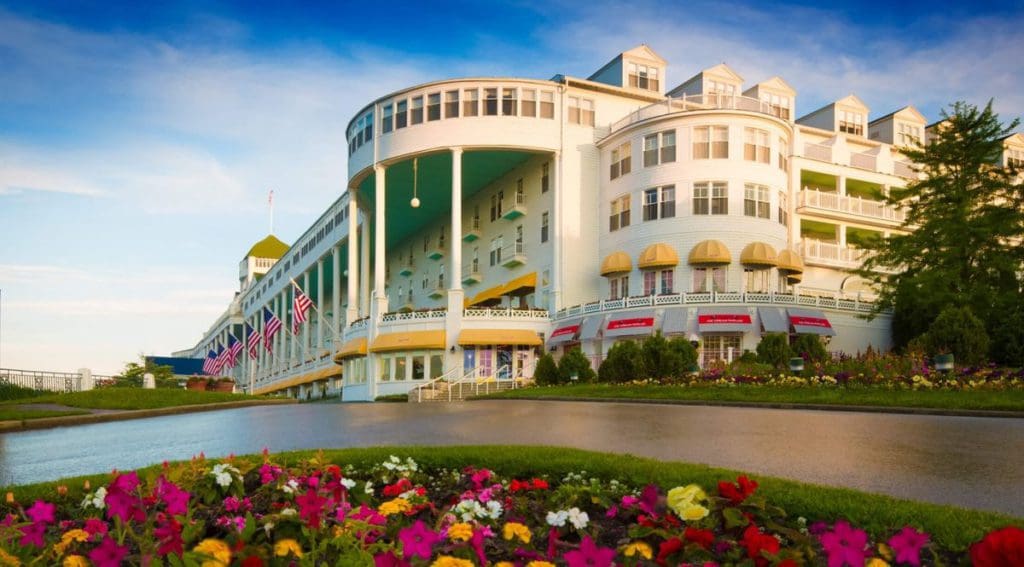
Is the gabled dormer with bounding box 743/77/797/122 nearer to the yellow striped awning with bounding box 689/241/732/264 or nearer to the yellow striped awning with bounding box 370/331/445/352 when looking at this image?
the yellow striped awning with bounding box 689/241/732/264

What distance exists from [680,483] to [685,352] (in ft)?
71.2

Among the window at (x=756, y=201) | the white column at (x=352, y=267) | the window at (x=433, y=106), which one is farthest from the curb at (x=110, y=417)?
the window at (x=756, y=201)

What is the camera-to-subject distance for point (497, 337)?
41.0 meters

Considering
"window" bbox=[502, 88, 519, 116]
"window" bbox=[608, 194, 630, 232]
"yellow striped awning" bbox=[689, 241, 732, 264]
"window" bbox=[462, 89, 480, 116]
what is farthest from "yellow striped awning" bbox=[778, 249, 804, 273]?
"window" bbox=[462, 89, 480, 116]

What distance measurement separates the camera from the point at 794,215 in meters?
45.4

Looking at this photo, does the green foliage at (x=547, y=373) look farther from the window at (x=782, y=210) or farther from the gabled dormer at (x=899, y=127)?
the gabled dormer at (x=899, y=127)

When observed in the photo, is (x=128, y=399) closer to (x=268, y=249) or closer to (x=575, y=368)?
(x=575, y=368)

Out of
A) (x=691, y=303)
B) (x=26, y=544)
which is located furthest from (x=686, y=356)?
(x=26, y=544)

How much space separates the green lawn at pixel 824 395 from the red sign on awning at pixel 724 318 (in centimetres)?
1021

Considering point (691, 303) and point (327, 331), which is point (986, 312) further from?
point (327, 331)

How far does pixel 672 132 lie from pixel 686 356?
1576 cm

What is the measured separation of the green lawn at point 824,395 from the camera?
16875 millimetres

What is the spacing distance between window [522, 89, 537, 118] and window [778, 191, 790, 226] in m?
13.0

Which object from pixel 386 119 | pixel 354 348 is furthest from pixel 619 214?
pixel 354 348
